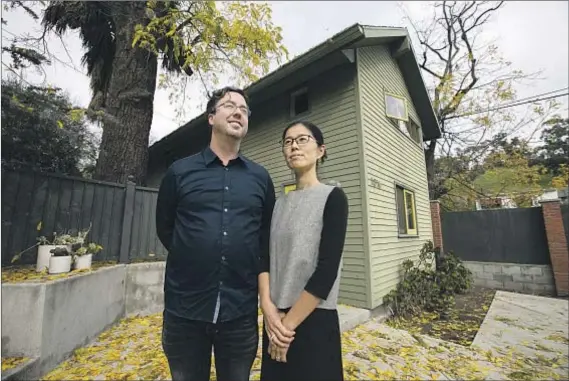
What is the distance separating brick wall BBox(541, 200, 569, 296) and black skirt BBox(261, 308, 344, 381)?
10798mm

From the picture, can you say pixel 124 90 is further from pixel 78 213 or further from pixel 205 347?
pixel 205 347

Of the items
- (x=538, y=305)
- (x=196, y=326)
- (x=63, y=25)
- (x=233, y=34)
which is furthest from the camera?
(x=538, y=305)

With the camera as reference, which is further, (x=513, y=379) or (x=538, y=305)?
(x=538, y=305)

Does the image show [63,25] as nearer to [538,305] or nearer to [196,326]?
[196,326]

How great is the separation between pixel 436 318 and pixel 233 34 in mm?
8187

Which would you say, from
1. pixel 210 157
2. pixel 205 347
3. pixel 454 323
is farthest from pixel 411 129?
pixel 205 347

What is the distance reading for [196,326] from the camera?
136cm

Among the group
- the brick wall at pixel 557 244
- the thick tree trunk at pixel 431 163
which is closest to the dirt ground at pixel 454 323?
the brick wall at pixel 557 244

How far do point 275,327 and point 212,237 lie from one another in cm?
53

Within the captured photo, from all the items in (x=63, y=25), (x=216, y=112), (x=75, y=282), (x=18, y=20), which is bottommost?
(x=75, y=282)

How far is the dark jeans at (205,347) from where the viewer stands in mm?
1354

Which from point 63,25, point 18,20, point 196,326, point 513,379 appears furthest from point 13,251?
point 513,379

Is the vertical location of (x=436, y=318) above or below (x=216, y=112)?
below

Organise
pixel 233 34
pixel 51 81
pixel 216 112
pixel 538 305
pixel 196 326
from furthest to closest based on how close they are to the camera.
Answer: pixel 538 305
pixel 233 34
pixel 51 81
pixel 216 112
pixel 196 326
